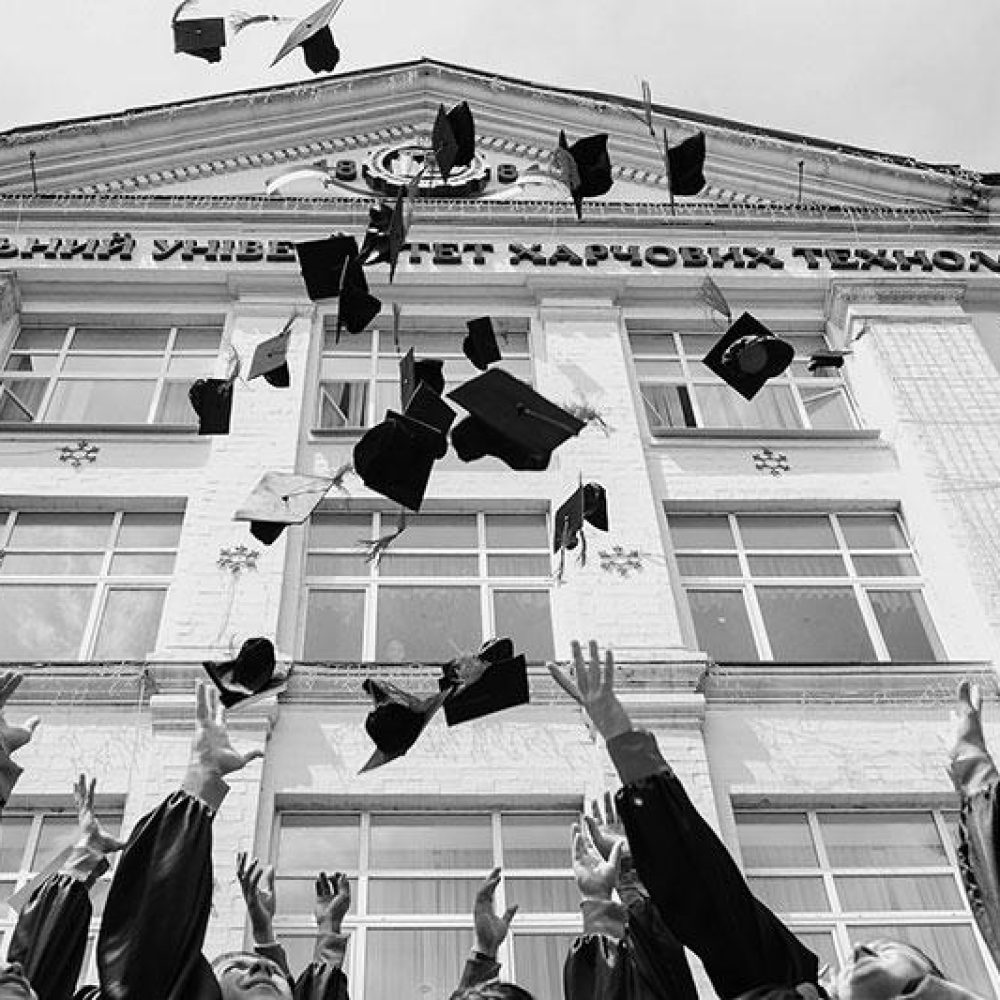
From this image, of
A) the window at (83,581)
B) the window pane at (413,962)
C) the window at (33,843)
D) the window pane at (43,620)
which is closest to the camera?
the window pane at (413,962)

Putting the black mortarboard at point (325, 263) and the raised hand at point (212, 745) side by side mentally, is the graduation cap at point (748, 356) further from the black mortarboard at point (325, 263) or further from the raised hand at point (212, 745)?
the raised hand at point (212, 745)

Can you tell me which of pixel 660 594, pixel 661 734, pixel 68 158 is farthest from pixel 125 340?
pixel 661 734

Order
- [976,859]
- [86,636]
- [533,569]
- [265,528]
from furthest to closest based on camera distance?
1. [533,569]
2. [86,636]
3. [265,528]
4. [976,859]

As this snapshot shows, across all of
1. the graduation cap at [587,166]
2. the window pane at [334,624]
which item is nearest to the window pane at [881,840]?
the window pane at [334,624]

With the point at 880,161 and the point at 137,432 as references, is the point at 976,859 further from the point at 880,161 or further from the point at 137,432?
the point at 880,161

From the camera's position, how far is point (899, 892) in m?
8.71

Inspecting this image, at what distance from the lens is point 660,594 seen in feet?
33.9

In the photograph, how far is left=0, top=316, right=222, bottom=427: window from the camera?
12648 mm

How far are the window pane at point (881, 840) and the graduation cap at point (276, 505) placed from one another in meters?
4.44

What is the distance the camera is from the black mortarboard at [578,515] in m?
10.3

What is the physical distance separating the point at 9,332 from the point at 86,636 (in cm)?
481

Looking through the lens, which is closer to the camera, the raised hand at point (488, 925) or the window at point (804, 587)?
the raised hand at point (488, 925)

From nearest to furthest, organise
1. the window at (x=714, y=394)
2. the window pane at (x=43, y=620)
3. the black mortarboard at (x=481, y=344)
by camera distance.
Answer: the black mortarboard at (x=481, y=344) → the window pane at (x=43, y=620) → the window at (x=714, y=394)

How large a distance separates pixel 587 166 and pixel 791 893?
608 centimetres
